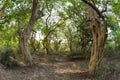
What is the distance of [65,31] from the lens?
28.0 meters

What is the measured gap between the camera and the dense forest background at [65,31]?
1273cm

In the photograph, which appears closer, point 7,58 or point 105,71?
point 105,71

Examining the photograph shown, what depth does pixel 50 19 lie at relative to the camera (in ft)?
86.2

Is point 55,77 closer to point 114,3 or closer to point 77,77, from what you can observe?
point 77,77

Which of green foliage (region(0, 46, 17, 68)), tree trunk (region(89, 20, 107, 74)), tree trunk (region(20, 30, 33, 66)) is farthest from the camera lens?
tree trunk (region(20, 30, 33, 66))

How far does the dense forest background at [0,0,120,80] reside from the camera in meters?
12.7

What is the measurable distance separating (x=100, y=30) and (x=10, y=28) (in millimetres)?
13218

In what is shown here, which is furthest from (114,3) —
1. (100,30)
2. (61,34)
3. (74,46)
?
(61,34)

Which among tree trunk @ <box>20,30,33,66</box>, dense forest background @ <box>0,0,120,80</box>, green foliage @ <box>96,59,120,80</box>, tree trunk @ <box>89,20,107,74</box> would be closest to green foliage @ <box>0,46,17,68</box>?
dense forest background @ <box>0,0,120,80</box>

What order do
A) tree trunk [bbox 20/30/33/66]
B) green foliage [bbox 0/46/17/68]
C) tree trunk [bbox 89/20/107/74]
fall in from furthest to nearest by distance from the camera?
tree trunk [bbox 20/30/33/66]
green foliage [bbox 0/46/17/68]
tree trunk [bbox 89/20/107/74]

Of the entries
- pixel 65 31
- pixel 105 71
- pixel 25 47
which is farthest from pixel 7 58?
pixel 65 31

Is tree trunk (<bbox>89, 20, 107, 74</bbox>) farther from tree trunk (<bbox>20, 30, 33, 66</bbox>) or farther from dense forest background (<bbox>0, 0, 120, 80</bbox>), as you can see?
tree trunk (<bbox>20, 30, 33, 66</bbox>)

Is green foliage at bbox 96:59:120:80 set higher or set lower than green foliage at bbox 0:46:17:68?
lower

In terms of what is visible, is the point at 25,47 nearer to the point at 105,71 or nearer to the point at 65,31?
the point at 105,71
